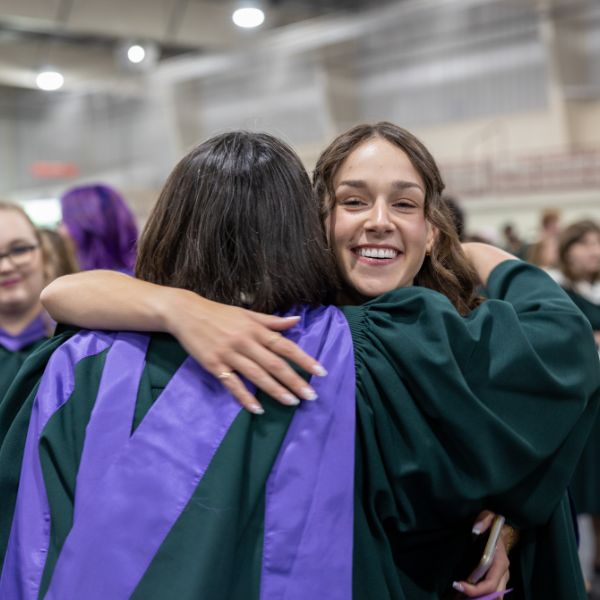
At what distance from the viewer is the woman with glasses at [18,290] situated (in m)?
2.45

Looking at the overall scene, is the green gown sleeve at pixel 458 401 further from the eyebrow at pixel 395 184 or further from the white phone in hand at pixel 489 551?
the eyebrow at pixel 395 184

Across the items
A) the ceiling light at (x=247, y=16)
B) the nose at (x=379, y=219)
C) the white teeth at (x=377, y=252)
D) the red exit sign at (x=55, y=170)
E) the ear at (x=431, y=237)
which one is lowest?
the white teeth at (x=377, y=252)

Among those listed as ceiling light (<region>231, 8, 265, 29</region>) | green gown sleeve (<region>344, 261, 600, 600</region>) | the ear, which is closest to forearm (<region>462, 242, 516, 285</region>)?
the ear

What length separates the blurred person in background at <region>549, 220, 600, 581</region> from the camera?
4.00m

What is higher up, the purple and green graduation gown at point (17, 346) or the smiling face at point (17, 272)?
the smiling face at point (17, 272)

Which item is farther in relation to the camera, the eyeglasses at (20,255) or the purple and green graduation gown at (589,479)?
the purple and green graduation gown at (589,479)

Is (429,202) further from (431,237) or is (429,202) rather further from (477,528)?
(477,528)

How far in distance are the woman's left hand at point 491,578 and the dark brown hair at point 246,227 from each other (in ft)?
1.72

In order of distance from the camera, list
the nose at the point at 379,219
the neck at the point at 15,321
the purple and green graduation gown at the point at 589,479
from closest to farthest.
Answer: the nose at the point at 379,219 → the neck at the point at 15,321 → the purple and green graduation gown at the point at 589,479

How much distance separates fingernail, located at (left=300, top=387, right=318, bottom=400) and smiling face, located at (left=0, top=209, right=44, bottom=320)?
1.39m

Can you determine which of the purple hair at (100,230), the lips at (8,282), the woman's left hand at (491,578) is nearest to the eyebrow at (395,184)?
the woman's left hand at (491,578)

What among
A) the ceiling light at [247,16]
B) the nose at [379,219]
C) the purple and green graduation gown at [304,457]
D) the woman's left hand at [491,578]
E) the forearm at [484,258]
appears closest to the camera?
the purple and green graduation gown at [304,457]

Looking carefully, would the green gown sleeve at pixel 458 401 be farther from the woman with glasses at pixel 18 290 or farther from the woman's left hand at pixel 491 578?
the woman with glasses at pixel 18 290

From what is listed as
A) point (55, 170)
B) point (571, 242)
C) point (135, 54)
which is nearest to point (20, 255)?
point (571, 242)
